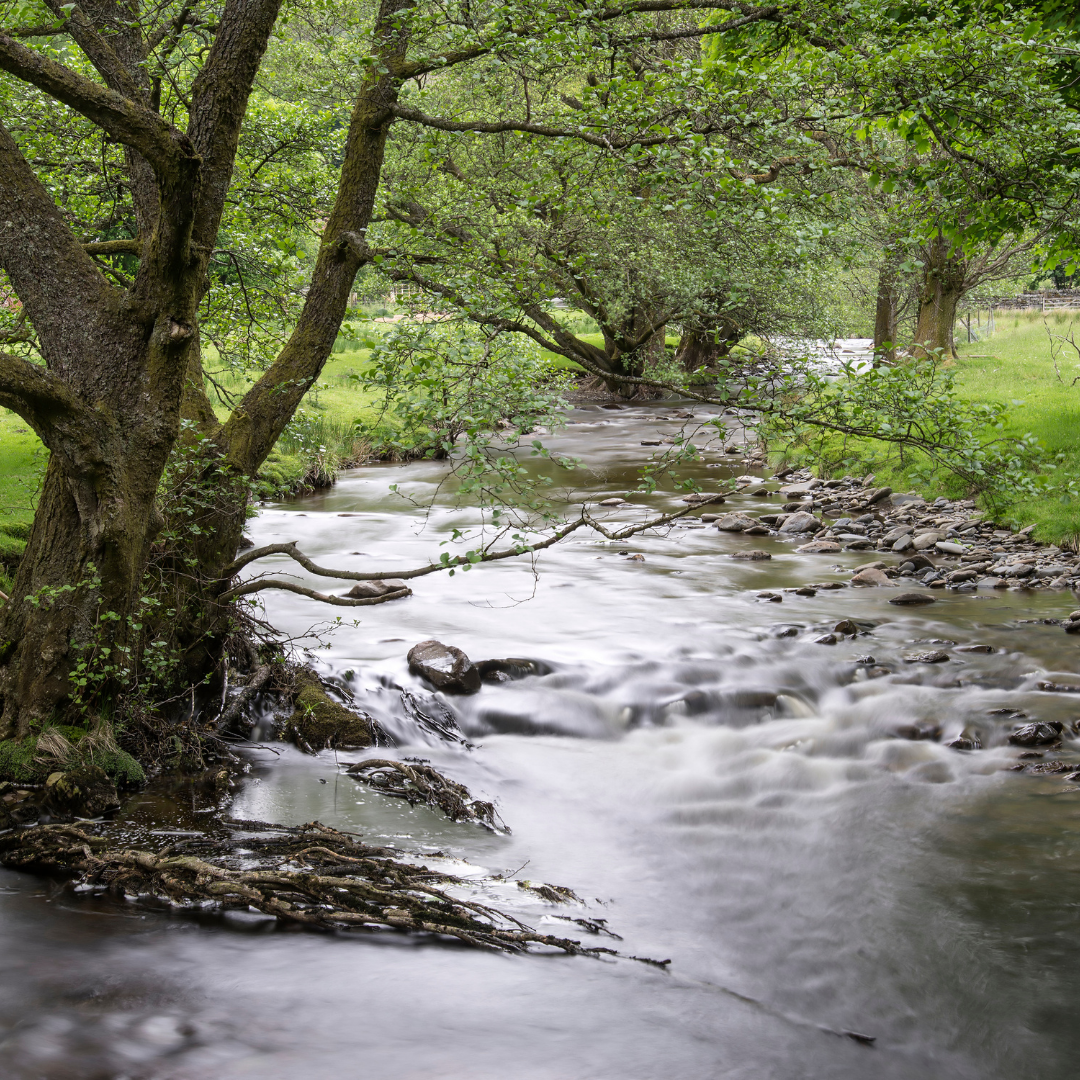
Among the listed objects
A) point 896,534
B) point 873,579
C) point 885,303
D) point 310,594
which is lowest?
point 873,579

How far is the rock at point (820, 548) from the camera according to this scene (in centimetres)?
1527

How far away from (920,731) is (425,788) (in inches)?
190

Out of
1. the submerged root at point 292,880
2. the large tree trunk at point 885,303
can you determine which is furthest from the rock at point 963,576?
the large tree trunk at point 885,303

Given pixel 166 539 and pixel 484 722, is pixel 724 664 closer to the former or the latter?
pixel 484 722

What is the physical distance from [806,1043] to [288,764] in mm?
4486

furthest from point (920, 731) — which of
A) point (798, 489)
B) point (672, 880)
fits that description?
point (798, 489)

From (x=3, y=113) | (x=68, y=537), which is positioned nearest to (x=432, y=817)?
(x=68, y=537)

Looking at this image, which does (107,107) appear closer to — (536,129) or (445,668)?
(536,129)

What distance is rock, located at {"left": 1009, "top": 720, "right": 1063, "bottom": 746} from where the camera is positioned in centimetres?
842

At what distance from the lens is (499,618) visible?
1243 centimetres

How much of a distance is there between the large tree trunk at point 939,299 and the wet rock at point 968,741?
16.9 metres

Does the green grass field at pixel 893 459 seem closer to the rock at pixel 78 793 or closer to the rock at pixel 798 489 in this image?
the rock at pixel 798 489

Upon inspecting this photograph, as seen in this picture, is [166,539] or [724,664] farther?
[724,664]

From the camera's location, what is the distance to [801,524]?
16.8 metres
